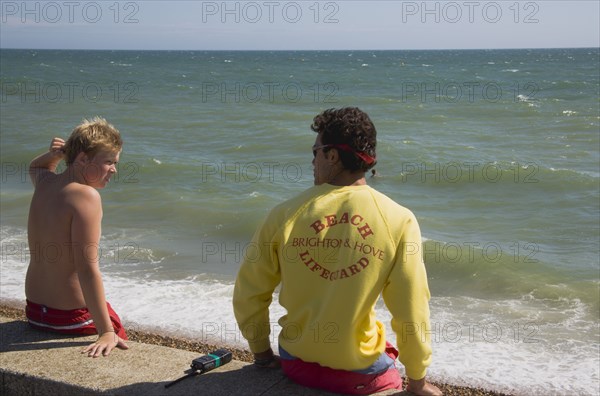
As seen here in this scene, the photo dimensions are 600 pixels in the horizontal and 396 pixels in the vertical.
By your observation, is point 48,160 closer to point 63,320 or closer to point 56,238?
point 56,238

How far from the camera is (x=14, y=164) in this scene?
15.8m

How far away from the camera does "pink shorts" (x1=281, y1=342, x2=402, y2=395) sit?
2.85 m

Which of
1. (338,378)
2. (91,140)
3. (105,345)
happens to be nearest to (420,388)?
(338,378)

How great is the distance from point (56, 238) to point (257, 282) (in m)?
1.09

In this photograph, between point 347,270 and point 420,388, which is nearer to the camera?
point 347,270

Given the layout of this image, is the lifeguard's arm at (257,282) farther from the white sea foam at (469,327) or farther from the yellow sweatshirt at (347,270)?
the white sea foam at (469,327)

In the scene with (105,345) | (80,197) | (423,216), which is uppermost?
(80,197)

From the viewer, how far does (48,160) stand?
Answer: 11.8 feet

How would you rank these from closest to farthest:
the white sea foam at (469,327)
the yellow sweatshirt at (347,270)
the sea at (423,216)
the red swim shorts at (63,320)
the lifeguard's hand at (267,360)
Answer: the yellow sweatshirt at (347,270)
the lifeguard's hand at (267,360)
the red swim shorts at (63,320)
the white sea foam at (469,327)
the sea at (423,216)

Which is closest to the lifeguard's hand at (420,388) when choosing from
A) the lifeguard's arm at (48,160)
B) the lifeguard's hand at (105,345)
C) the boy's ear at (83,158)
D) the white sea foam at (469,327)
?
the lifeguard's hand at (105,345)

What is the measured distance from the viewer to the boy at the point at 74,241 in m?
3.33

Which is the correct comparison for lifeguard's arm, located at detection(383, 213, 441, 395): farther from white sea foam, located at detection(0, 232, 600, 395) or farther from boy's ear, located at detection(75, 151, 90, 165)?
white sea foam, located at detection(0, 232, 600, 395)

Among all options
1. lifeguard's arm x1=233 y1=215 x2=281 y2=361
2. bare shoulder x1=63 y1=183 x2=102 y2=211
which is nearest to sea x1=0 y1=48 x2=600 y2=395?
lifeguard's arm x1=233 y1=215 x2=281 y2=361

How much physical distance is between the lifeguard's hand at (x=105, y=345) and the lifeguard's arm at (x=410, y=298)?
1.37 m
